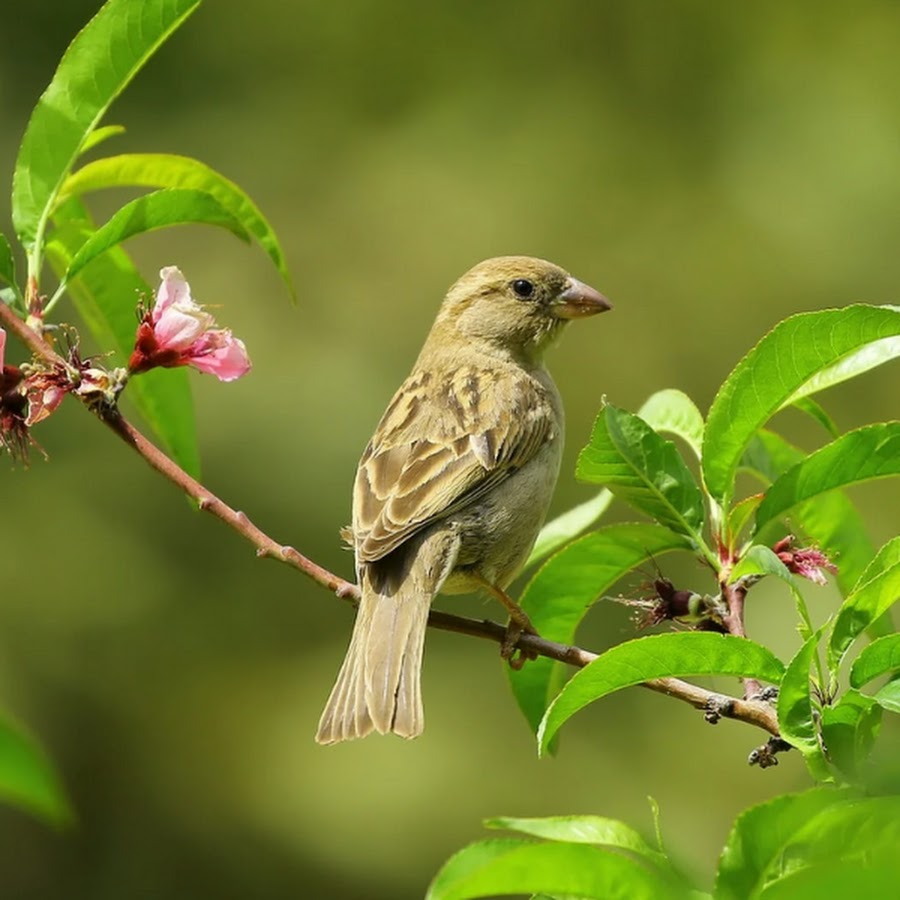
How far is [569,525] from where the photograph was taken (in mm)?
3766

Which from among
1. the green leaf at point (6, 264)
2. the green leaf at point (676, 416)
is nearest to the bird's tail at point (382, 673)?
the green leaf at point (676, 416)

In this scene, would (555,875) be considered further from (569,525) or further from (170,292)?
(569,525)

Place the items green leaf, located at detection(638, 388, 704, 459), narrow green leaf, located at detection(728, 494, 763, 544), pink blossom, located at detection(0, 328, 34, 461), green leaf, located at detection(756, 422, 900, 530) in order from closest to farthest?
green leaf, located at detection(756, 422, 900, 530)
pink blossom, located at detection(0, 328, 34, 461)
narrow green leaf, located at detection(728, 494, 763, 544)
green leaf, located at detection(638, 388, 704, 459)

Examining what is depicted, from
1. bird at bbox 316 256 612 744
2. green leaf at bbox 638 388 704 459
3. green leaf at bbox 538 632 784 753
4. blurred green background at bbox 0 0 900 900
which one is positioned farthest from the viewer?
blurred green background at bbox 0 0 900 900

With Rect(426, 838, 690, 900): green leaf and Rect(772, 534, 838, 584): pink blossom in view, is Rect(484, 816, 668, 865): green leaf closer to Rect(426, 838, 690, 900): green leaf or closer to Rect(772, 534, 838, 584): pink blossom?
Rect(426, 838, 690, 900): green leaf

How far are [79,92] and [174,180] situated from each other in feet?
0.96

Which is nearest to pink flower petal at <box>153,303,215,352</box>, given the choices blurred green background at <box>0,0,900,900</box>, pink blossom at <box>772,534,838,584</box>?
pink blossom at <box>772,534,838,584</box>

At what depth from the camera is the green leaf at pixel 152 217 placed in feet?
10.0

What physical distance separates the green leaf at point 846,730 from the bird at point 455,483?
1.01m

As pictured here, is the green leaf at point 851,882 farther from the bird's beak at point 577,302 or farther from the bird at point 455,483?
the bird's beak at point 577,302

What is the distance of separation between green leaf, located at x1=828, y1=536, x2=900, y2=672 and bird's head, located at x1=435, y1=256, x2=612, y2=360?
2.73 m

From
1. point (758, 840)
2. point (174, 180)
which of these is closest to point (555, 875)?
point (758, 840)

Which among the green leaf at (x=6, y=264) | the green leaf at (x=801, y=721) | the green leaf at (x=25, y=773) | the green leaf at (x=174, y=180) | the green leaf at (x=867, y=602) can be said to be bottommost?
the green leaf at (x=25, y=773)

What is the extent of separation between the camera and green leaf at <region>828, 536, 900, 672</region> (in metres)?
2.60
